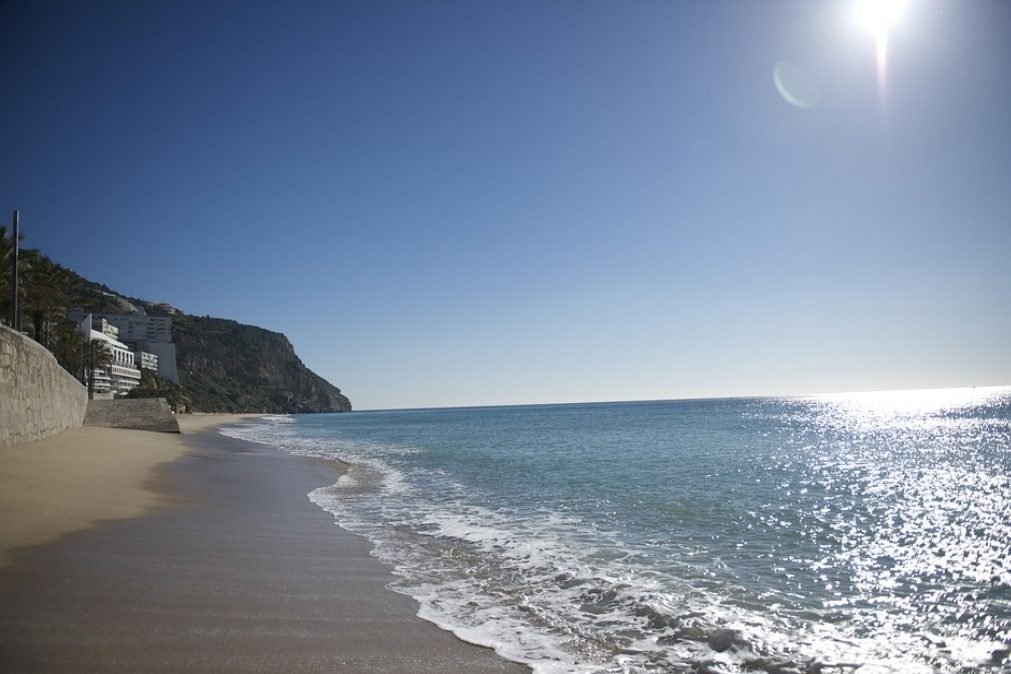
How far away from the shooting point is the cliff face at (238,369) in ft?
464

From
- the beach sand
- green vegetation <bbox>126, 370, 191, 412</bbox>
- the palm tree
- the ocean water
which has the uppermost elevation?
the palm tree

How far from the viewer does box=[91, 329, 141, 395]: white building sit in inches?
3132

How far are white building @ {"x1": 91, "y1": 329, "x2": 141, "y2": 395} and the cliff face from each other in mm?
31305

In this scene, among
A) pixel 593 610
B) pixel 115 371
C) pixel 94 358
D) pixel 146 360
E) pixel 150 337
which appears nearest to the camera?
pixel 593 610

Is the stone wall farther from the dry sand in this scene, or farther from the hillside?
the hillside

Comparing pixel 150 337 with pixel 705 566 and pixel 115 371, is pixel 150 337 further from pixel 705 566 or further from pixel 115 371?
pixel 705 566

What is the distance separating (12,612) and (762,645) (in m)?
6.30

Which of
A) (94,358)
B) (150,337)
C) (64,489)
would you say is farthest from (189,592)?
(150,337)

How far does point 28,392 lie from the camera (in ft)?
53.2

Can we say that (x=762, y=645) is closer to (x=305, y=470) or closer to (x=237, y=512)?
(x=237, y=512)

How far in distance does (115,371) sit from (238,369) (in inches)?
3044

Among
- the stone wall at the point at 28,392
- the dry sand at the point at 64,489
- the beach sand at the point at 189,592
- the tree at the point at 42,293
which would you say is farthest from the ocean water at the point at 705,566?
the tree at the point at 42,293

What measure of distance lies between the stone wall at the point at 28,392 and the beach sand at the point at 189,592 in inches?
149

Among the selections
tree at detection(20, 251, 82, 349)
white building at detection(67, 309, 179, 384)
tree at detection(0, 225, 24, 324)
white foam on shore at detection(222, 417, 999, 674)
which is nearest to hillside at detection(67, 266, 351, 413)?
white building at detection(67, 309, 179, 384)
